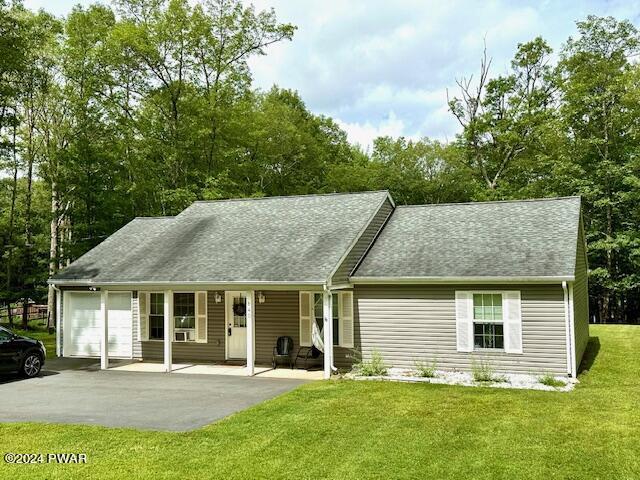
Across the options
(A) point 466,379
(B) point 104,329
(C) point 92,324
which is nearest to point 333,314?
(A) point 466,379

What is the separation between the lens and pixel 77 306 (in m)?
17.6

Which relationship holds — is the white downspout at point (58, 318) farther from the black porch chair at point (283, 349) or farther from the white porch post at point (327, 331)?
the white porch post at point (327, 331)

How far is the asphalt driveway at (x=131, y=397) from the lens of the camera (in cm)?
941

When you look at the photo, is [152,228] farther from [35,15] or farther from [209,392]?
[35,15]

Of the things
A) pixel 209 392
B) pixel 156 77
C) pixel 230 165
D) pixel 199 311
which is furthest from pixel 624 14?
pixel 209 392

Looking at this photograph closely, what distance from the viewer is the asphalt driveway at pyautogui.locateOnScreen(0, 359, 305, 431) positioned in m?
9.41

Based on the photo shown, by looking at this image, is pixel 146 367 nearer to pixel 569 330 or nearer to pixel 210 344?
pixel 210 344

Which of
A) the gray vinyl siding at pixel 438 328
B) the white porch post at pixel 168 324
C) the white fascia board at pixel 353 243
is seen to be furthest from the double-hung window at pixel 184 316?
the gray vinyl siding at pixel 438 328

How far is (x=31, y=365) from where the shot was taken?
13.9 meters

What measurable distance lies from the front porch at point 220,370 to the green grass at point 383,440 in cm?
268

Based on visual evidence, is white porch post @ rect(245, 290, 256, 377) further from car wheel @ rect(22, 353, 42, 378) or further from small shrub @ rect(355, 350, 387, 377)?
car wheel @ rect(22, 353, 42, 378)

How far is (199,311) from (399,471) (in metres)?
10.6

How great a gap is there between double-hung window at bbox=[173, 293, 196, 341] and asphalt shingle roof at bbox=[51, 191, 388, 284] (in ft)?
4.59

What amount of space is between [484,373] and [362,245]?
4.94 meters
